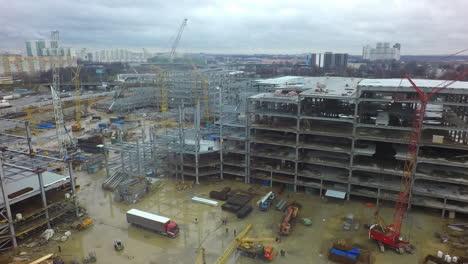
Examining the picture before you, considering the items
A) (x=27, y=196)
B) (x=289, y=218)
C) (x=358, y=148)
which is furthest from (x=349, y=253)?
(x=27, y=196)

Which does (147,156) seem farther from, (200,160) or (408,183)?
(408,183)

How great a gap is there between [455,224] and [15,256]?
4151 centimetres

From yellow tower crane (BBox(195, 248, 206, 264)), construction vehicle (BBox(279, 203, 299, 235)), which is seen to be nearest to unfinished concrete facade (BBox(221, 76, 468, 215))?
construction vehicle (BBox(279, 203, 299, 235))

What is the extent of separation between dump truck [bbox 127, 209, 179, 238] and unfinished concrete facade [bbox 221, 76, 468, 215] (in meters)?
13.4

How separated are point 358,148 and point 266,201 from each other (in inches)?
494

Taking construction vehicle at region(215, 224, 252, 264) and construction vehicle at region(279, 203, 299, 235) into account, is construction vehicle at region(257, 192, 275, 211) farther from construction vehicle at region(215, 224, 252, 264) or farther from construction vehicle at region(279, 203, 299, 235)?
construction vehicle at region(215, 224, 252, 264)

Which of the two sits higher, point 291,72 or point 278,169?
point 291,72

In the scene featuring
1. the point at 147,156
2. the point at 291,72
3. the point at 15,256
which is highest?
the point at 291,72

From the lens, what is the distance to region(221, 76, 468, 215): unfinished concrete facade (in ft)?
102

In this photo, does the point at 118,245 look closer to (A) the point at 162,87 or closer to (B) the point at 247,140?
(B) the point at 247,140

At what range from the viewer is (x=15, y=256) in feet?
83.4

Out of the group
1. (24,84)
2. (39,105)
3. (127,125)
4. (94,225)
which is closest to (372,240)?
(94,225)

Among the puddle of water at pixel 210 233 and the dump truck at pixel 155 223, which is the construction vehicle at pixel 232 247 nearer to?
the puddle of water at pixel 210 233

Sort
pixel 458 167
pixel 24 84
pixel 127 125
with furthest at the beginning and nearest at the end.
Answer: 1. pixel 24 84
2. pixel 127 125
3. pixel 458 167
